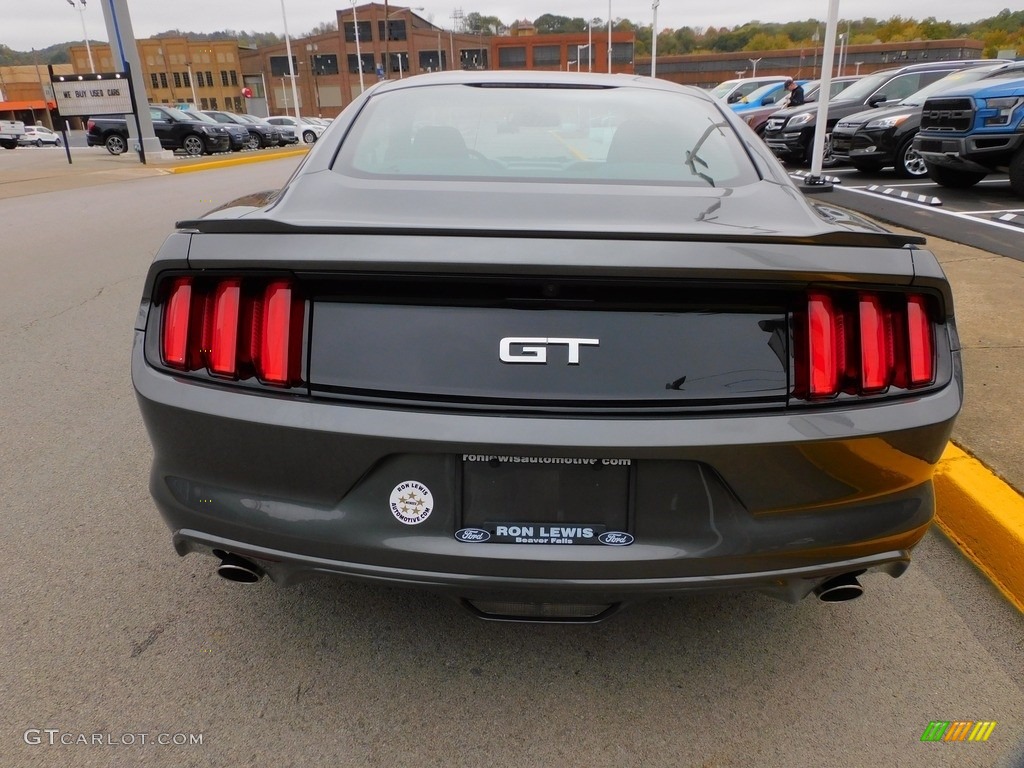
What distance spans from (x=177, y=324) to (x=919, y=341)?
184 cm

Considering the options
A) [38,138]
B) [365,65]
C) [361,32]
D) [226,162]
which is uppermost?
[361,32]

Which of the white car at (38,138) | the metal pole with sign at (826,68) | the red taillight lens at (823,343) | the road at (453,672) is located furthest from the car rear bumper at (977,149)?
the white car at (38,138)

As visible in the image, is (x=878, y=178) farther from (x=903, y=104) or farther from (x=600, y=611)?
(x=600, y=611)

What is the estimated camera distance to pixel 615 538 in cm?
181

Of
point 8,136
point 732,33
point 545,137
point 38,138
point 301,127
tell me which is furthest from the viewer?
point 732,33

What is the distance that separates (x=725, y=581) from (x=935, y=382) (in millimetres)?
729

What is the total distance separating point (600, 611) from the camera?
198 centimetres

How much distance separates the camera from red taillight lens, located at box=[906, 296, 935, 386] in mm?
1869

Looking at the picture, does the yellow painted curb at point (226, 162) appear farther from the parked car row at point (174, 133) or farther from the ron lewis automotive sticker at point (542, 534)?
the ron lewis automotive sticker at point (542, 534)

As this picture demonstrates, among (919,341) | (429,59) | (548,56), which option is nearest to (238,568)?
(919,341)

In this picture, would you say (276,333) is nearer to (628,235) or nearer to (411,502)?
(411,502)

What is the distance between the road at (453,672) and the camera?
1975 millimetres

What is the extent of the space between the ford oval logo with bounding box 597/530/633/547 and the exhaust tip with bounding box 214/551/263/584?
918 mm

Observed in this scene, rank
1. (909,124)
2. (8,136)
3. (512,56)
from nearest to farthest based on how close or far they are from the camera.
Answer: (909,124), (8,136), (512,56)
